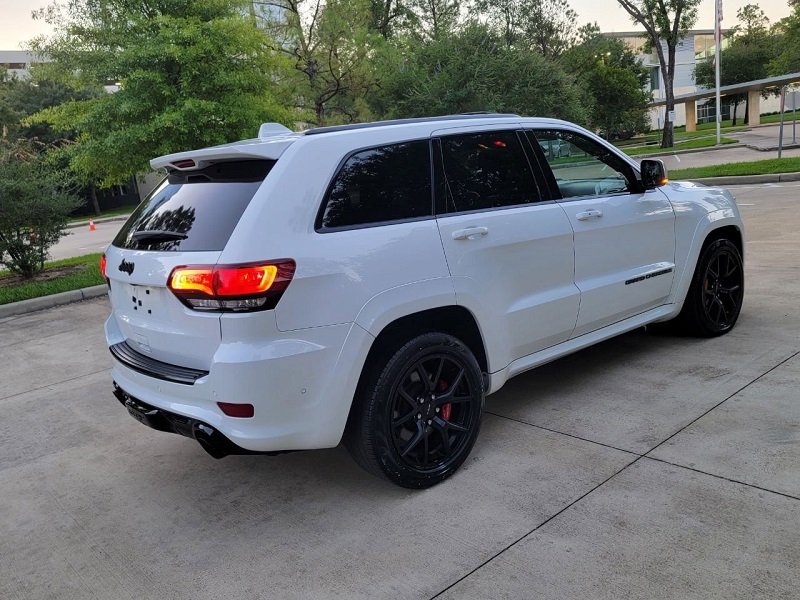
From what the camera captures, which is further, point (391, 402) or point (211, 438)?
point (391, 402)

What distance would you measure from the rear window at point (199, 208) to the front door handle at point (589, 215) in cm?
199

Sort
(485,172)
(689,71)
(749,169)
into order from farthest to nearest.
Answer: (689,71)
(749,169)
(485,172)

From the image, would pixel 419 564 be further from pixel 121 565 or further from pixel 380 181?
pixel 380 181

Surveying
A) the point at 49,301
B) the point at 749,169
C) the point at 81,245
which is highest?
the point at 749,169

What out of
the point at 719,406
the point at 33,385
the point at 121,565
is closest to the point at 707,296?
the point at 719,406

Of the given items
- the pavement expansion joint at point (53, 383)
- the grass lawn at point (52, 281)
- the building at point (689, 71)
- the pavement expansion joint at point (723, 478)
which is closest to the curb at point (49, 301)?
the grass lawn at point (52, 281)

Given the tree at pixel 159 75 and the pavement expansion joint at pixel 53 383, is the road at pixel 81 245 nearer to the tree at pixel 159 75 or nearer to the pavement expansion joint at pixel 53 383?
the tree at pixel 159 75

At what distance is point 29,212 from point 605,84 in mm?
48477

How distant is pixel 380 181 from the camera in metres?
3.33

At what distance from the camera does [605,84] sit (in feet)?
168

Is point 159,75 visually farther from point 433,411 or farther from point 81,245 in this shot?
point 433,411

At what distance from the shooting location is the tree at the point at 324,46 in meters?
24.9

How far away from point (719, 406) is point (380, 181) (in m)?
2.47

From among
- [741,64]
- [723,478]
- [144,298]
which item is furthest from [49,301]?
[741,64]
